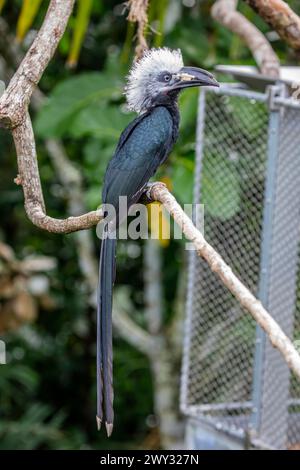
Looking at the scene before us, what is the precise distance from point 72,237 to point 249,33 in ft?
5.51

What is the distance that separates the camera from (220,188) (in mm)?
2889

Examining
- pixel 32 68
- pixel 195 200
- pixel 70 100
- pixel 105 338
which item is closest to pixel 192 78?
pixel 32 68

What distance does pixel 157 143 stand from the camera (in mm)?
2238

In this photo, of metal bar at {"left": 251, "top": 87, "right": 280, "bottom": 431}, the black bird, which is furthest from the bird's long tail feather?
metal bar at {"left": 251, "top": 87, "right": 280, "bottom": 431}

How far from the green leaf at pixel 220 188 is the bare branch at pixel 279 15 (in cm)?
58

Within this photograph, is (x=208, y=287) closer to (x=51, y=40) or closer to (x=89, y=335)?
(x=51, y=40)

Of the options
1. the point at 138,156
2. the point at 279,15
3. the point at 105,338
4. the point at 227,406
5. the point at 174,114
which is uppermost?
the point at 279,15

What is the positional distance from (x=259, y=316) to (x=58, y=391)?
11.9 feet

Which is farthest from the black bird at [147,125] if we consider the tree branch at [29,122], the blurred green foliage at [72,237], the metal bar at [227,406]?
the blurred green foliage at [72,237]

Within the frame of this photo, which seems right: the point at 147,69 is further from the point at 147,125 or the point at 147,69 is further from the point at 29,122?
the point at 29,122

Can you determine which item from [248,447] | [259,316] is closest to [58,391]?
[248,447]

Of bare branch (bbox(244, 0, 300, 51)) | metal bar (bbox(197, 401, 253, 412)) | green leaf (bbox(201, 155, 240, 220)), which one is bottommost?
metal bar (bbox(197, 401, 253, 412))

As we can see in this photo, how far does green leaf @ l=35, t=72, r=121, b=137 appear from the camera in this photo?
134 inches

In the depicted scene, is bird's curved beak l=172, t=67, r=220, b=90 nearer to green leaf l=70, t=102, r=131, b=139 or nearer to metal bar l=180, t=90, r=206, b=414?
metal bar l=180, t=90, r=206, b=414
